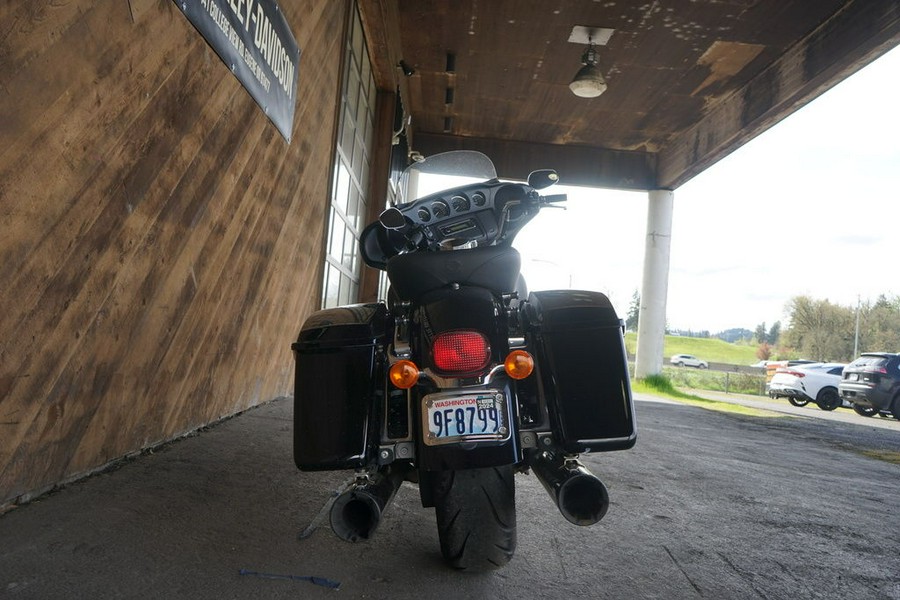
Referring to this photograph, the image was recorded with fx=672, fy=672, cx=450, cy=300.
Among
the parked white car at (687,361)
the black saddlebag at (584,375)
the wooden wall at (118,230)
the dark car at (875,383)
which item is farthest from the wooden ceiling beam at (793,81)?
the parked white car at (687,361)

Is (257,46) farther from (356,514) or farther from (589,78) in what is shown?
(589,78)

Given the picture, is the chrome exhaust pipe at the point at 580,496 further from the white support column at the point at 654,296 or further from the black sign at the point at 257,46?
the white support column at the point at 654,296

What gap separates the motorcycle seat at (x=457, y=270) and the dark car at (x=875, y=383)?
1487 cm

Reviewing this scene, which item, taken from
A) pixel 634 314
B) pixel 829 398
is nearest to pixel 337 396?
pixel 829 398

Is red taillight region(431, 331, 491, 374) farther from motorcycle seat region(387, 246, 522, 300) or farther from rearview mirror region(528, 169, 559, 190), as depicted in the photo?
rearview mirror region(528, 169, 559, 190)

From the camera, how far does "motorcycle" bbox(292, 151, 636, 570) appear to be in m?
1.92

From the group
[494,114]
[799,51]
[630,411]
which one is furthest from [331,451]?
[494,114]

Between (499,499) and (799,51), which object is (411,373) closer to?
(499,499)

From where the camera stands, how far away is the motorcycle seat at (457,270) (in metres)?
2.14

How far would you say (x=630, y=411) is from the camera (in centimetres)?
216

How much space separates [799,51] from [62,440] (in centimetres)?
952

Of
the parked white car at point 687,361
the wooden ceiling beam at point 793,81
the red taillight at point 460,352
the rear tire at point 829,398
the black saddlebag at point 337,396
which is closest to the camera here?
the red taillight at point 460,352

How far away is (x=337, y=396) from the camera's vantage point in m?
2.11

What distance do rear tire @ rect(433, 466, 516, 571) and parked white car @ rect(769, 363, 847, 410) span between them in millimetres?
17624
